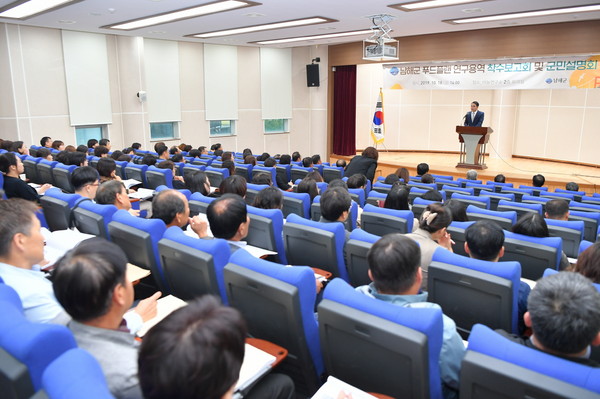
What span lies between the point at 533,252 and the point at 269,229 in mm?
1880

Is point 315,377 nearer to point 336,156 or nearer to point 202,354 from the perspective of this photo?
point 202,354

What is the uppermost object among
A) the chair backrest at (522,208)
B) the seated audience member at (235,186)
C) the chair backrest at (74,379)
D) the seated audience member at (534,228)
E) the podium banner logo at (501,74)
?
the podium banner logo at (501,74)

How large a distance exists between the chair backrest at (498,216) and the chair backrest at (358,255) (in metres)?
1.66

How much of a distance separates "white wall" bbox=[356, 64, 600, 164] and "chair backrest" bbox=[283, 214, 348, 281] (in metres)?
12.1

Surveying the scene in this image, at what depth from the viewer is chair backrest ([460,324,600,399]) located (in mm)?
1271

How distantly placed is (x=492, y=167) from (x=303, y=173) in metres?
6.70

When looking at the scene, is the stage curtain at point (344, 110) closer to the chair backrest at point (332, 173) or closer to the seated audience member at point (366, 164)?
the chair backrest at point (332, 173)

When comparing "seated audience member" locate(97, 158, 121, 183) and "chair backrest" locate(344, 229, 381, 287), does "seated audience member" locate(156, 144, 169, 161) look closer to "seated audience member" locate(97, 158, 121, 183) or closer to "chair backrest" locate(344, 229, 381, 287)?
"seated audience member" locate(97, 158, 121, 183)

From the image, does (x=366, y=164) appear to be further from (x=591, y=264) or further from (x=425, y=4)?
(x=591, y=264)

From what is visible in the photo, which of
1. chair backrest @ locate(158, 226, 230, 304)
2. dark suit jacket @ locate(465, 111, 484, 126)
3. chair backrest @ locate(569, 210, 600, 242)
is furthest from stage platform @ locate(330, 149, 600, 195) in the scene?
chair backrest @ locate(158, 226, 230, 304)

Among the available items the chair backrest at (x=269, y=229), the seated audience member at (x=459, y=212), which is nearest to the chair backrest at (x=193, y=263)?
the chair backrest at (x=269, y=229)

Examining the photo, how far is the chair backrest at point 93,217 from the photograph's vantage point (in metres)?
3.21

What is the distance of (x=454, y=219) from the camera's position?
396 centimetres

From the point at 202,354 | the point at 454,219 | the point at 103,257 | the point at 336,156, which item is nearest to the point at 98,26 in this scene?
the point at 336,156
